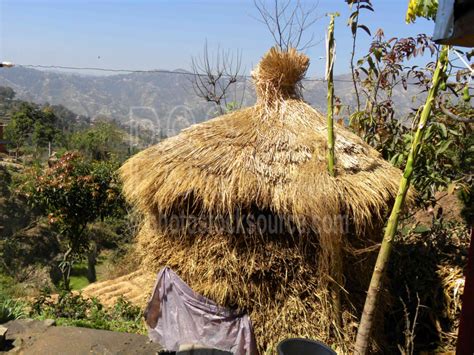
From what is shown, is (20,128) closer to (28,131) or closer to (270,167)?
(28,131)

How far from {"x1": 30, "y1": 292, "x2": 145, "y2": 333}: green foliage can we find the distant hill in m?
2.82

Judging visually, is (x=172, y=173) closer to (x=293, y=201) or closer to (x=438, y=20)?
(x=293, y=201)

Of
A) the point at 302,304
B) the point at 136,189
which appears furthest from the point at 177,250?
the point at 302,304

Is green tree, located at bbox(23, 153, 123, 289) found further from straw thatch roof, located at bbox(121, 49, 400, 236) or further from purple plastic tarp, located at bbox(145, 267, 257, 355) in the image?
purple plastic tarp, located at bbox(145, 267, 257, 355)

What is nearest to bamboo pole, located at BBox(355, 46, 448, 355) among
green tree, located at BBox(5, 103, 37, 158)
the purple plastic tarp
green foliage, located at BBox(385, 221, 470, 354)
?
the purple plastic tarp

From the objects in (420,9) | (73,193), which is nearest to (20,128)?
(73,193)

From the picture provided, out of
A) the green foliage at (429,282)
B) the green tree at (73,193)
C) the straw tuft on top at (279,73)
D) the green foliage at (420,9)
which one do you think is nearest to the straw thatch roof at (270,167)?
the straw tuft on top at (279,73)

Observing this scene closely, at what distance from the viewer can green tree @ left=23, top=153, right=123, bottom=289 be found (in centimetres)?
879

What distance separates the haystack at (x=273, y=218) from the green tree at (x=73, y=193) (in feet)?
16.2

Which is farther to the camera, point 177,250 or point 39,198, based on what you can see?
point 39,198

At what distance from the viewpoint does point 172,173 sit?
4125 mm

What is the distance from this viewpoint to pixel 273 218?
3.93 m

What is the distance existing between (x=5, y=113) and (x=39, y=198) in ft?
122

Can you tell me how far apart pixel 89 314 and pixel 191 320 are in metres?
3.09
